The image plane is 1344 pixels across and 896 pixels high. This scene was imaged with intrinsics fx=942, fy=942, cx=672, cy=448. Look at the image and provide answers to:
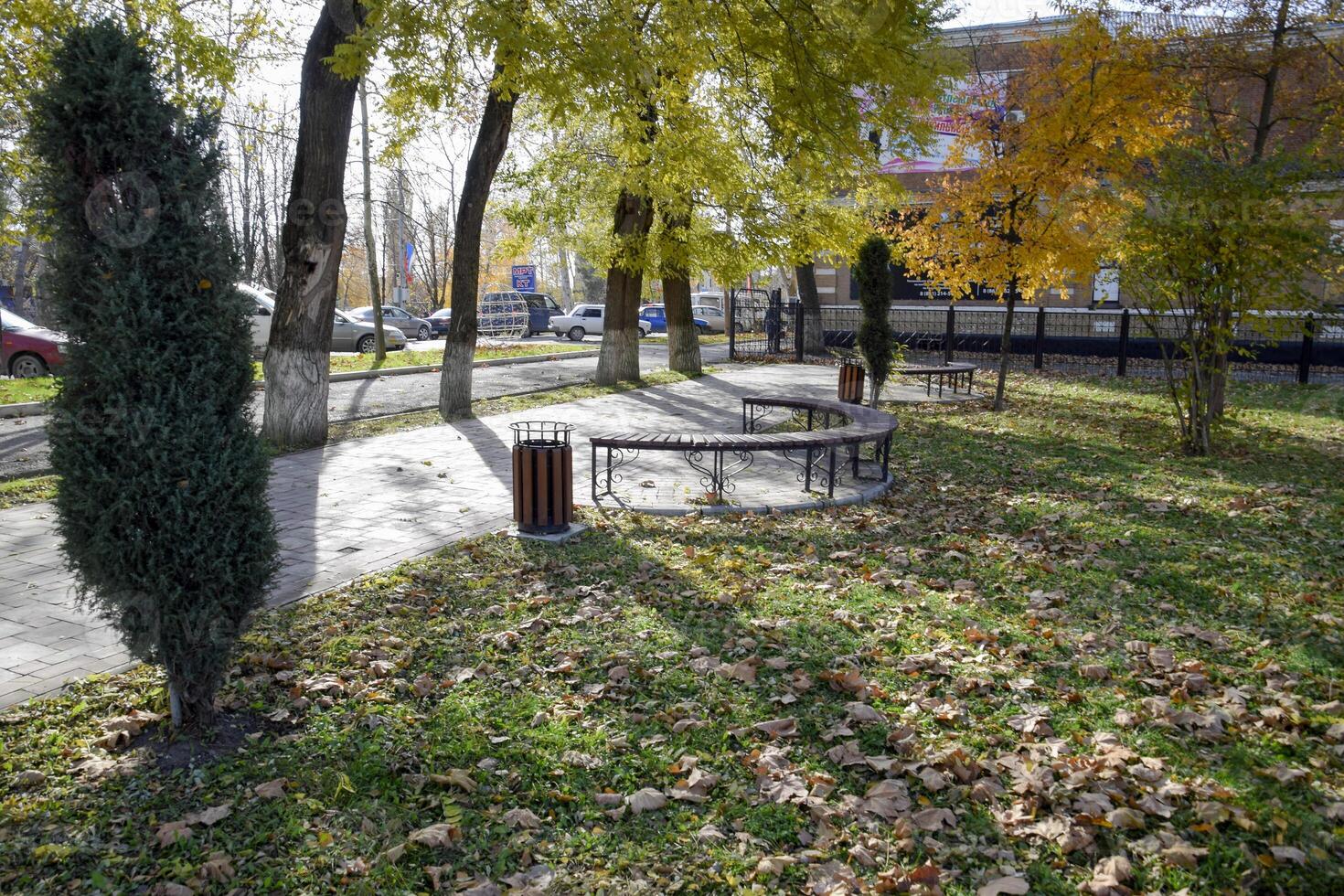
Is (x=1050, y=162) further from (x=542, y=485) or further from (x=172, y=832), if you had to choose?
(x=172, y=832)

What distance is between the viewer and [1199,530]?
702 centimetres

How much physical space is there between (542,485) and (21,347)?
13.4 metres

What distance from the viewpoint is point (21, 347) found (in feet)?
51.1

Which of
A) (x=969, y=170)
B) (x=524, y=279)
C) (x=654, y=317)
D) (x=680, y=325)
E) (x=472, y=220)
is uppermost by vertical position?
(x=969, y=170)

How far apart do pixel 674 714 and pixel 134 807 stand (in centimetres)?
204

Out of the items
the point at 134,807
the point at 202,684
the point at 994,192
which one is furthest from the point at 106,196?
the point at 994,192

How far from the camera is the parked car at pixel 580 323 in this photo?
122 feet

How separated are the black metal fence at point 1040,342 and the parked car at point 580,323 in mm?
9939

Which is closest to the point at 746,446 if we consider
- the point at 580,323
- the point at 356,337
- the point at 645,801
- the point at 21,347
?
the point at 645,801

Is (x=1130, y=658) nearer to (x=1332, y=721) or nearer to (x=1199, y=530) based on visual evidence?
(x=1332, y=721)

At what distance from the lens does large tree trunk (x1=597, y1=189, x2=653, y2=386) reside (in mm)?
15664

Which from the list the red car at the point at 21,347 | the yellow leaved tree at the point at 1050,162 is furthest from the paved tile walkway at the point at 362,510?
the red car at the point at 21,347

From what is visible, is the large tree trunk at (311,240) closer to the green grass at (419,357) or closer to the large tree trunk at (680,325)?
the green grass at (419,357)

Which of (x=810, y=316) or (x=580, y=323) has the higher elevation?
(x=810, y=316)
